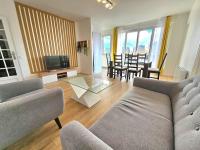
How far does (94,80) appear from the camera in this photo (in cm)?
244

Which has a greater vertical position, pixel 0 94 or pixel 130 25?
pixel 130 25

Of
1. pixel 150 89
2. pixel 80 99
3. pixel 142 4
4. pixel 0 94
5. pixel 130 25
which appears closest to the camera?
pixel 0 94

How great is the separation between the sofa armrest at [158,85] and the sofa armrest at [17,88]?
1.94 metres

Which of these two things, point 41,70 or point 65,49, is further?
point 65,49

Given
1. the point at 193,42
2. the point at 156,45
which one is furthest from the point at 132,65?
the point at 193,42

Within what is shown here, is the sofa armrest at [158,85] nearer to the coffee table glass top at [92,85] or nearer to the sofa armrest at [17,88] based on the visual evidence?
the coffee table glass top at [92,85]

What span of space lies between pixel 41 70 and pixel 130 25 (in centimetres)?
483

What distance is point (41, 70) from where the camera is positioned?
141 inches

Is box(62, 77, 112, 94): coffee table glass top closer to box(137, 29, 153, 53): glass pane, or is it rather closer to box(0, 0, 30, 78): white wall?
box(0, 0, 30, 78): white wall

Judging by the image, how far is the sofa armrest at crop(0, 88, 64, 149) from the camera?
35.0 inches


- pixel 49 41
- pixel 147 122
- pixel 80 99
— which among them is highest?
pixel 49 41

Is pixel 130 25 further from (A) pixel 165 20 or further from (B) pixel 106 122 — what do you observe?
(B) pixel 106 122

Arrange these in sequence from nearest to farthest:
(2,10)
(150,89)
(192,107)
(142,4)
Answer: (192,107), (150,89), (2,10), (142,4)

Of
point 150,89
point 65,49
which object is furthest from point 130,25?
point 150,89
